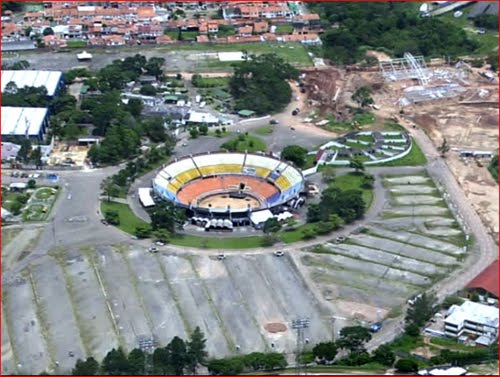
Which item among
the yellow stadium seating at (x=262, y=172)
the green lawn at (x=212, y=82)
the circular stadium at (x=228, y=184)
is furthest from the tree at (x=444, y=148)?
the green lawn at (x=212, y=82)

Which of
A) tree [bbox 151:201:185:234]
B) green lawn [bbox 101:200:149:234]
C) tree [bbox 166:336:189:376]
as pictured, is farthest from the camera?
green lawn [bbox 101:200:149:234]

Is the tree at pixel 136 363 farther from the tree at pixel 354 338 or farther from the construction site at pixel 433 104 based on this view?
the construction site at pixel 433 104

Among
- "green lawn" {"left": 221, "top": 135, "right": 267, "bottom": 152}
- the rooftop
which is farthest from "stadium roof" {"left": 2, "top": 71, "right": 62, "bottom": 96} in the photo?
the rooftop

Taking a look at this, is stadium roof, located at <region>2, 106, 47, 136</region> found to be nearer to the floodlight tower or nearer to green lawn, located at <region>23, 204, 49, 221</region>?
green lawn, located at <region>23, 204, 49, 221</region>

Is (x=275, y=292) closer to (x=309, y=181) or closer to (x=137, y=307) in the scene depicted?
(x=137, y=307)

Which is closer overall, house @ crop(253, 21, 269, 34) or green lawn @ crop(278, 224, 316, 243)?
green lawn @ crop(278, 224, 316, 243)

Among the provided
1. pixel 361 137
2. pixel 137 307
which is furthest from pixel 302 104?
pixel 137 307

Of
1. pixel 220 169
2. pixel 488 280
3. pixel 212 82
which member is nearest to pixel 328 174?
pixel 220 169

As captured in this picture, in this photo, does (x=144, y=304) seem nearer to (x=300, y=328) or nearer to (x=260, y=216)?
(x=300, y=328)
